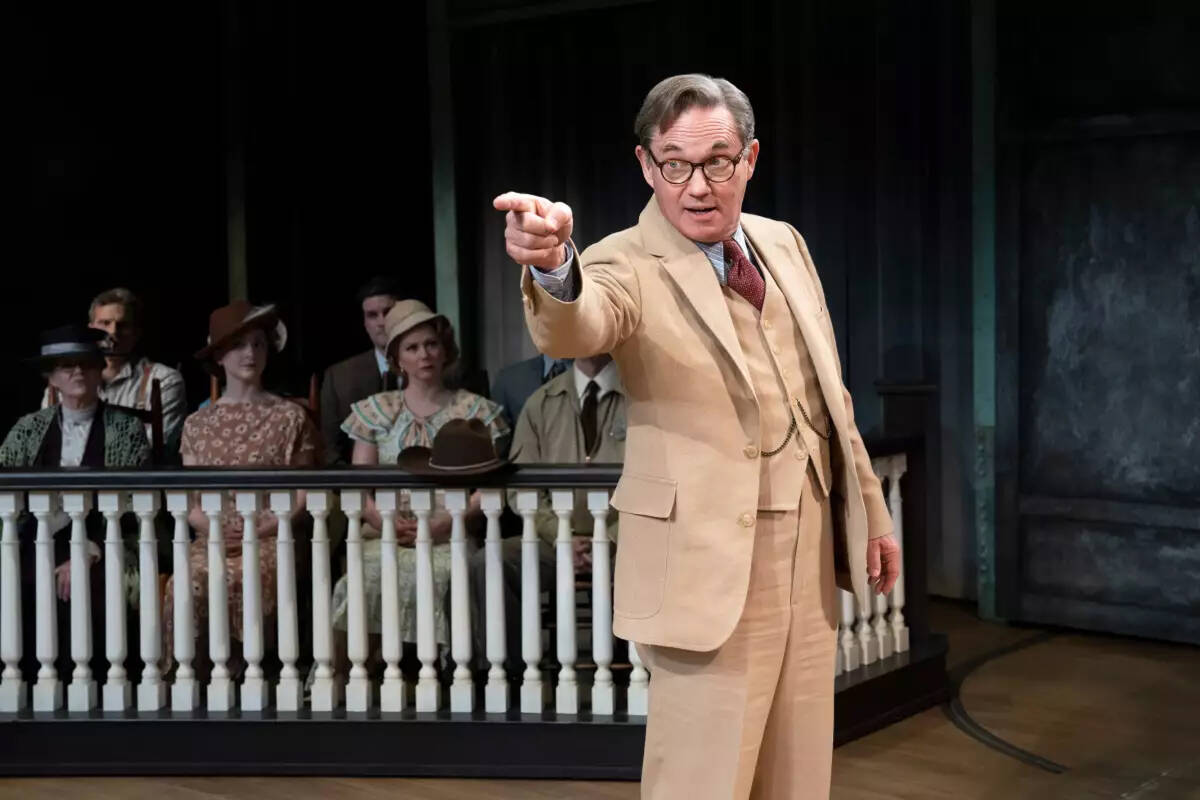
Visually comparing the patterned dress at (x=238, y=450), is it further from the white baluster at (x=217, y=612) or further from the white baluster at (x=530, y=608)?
the white baluster at (x=530, y=608)

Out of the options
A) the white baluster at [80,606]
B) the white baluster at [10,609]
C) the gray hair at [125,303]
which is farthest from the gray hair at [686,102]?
the gray hair at [125,303]

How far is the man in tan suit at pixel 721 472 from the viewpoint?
2.33 m

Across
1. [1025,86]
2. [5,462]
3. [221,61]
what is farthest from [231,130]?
[1025,86]

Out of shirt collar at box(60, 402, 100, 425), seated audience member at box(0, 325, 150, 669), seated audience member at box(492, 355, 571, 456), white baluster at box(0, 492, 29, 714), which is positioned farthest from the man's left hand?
seated audience member at box(492, 355, 571, 456)

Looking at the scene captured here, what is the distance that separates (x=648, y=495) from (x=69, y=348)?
9.57 feet

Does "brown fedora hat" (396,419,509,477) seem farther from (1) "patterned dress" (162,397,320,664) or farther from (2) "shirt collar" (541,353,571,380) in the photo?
(2) "shirt collar" (541,353,571,380)

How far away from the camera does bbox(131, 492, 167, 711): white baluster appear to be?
4.29m

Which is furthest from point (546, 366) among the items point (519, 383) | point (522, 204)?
point (522, 204)

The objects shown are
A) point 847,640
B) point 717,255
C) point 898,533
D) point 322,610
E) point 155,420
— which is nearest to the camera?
point 717,255

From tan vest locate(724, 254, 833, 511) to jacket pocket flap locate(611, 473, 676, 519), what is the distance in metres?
0.13

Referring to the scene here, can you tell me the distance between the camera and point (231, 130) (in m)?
7.03

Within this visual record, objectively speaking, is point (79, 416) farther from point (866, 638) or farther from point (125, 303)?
point (866, 638)

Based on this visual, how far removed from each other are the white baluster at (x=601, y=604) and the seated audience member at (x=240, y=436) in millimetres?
934

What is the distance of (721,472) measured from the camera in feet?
7.73
